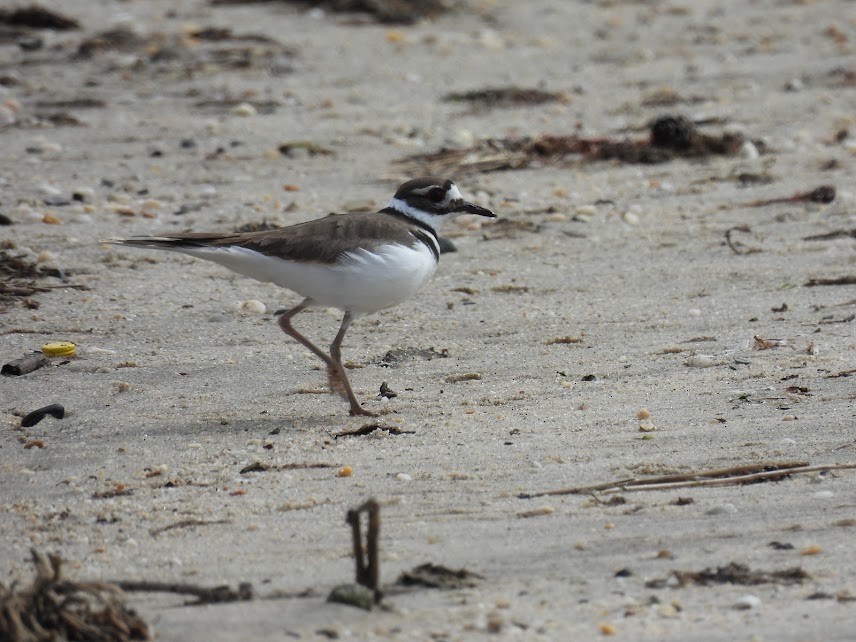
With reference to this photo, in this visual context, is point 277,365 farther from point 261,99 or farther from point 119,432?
point 261,99

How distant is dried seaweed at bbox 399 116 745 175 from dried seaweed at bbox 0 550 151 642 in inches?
235

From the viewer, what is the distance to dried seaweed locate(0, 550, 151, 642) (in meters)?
3.29

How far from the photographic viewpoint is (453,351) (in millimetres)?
6219

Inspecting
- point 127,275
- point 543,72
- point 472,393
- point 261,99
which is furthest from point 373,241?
point 543,72

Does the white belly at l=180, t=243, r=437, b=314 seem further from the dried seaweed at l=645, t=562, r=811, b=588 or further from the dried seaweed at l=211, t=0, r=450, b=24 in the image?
the dried seaweed at l=211, t=0, r=450, b=24

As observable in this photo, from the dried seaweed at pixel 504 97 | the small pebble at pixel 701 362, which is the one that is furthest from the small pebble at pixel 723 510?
the dried seaweed at pixel 504 97

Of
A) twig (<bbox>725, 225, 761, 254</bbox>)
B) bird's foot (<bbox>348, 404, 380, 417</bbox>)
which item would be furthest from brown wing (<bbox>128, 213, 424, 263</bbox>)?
twig (<bbox>725, 225, 761, 254</bbox>)

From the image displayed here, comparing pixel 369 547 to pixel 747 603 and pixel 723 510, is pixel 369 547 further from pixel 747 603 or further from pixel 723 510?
pixel 723 510

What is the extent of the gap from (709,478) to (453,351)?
77.2 inches

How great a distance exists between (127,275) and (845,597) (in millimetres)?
4569

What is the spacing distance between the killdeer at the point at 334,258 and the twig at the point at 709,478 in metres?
1.29

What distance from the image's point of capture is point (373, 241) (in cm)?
555

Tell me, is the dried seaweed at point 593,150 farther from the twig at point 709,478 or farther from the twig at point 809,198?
the twig at point 709,478

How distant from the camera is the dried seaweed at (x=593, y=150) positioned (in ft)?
30.0
